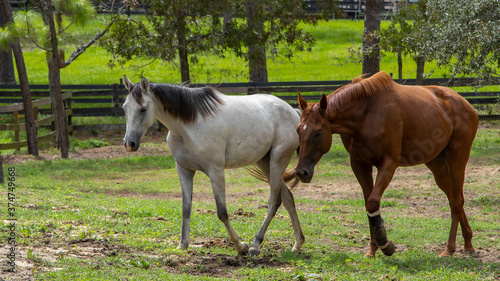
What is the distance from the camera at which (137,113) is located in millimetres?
5449

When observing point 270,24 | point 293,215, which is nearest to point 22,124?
point 270,24

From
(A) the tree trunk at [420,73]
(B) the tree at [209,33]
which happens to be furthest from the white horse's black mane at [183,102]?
(A) the tree trunk at [420,73]

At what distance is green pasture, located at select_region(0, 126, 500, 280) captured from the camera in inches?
197

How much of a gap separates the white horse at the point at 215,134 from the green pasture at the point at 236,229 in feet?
1.65

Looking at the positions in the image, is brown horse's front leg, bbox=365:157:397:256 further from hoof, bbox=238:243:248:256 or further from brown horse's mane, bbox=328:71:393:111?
hoof, bbox=238:243:248:256

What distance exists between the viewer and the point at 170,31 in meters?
15.9

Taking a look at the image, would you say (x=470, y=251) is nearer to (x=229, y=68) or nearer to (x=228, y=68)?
(x=228, y=68)

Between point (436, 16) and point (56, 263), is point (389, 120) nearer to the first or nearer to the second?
point (56, 263)

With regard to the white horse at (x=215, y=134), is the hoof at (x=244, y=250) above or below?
below

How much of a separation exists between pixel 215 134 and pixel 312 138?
3.67 ft

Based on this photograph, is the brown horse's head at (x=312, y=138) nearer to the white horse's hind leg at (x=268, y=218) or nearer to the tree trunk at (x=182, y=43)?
the white horse's hind leg at (x=268, y=218)

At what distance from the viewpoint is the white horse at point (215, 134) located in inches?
219

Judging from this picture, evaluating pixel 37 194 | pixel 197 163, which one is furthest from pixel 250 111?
pixel 37 194

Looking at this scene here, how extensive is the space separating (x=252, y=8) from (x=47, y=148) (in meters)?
7.32
